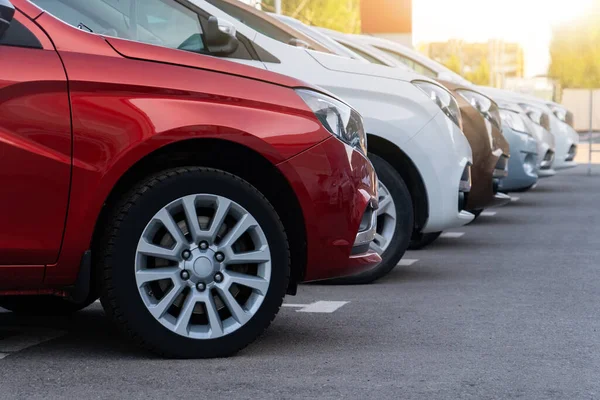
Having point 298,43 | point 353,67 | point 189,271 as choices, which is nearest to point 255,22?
point 298,43

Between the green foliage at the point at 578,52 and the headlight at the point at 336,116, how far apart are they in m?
89.2

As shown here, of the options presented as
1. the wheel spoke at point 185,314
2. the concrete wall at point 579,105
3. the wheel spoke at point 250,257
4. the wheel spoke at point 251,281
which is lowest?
the concrete wall at point 579,105

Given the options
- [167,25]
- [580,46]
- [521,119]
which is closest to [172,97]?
[167,25]

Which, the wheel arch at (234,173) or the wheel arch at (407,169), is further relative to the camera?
the wheel arch at (407,169)

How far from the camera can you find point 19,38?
196 inches

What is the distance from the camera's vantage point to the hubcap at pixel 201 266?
5008 mm

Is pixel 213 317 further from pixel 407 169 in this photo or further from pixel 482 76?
pixel 482 76

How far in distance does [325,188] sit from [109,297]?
0.98 m

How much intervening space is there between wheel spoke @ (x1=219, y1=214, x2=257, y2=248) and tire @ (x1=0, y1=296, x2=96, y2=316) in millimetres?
1329

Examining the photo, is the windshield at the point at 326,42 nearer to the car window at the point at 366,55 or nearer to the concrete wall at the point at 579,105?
the car window at the point at 366,55

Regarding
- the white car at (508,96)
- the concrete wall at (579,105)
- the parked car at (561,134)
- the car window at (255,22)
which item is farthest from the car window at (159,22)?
the concrete wall at (579,105)

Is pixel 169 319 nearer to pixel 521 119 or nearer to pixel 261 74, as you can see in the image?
pixel 261 74

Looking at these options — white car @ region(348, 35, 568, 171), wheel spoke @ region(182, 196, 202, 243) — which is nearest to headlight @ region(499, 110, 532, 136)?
white car @ region(348, 35, 568, 171)

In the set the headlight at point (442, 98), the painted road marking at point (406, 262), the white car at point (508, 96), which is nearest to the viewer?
the headlight at point (442, 98)
